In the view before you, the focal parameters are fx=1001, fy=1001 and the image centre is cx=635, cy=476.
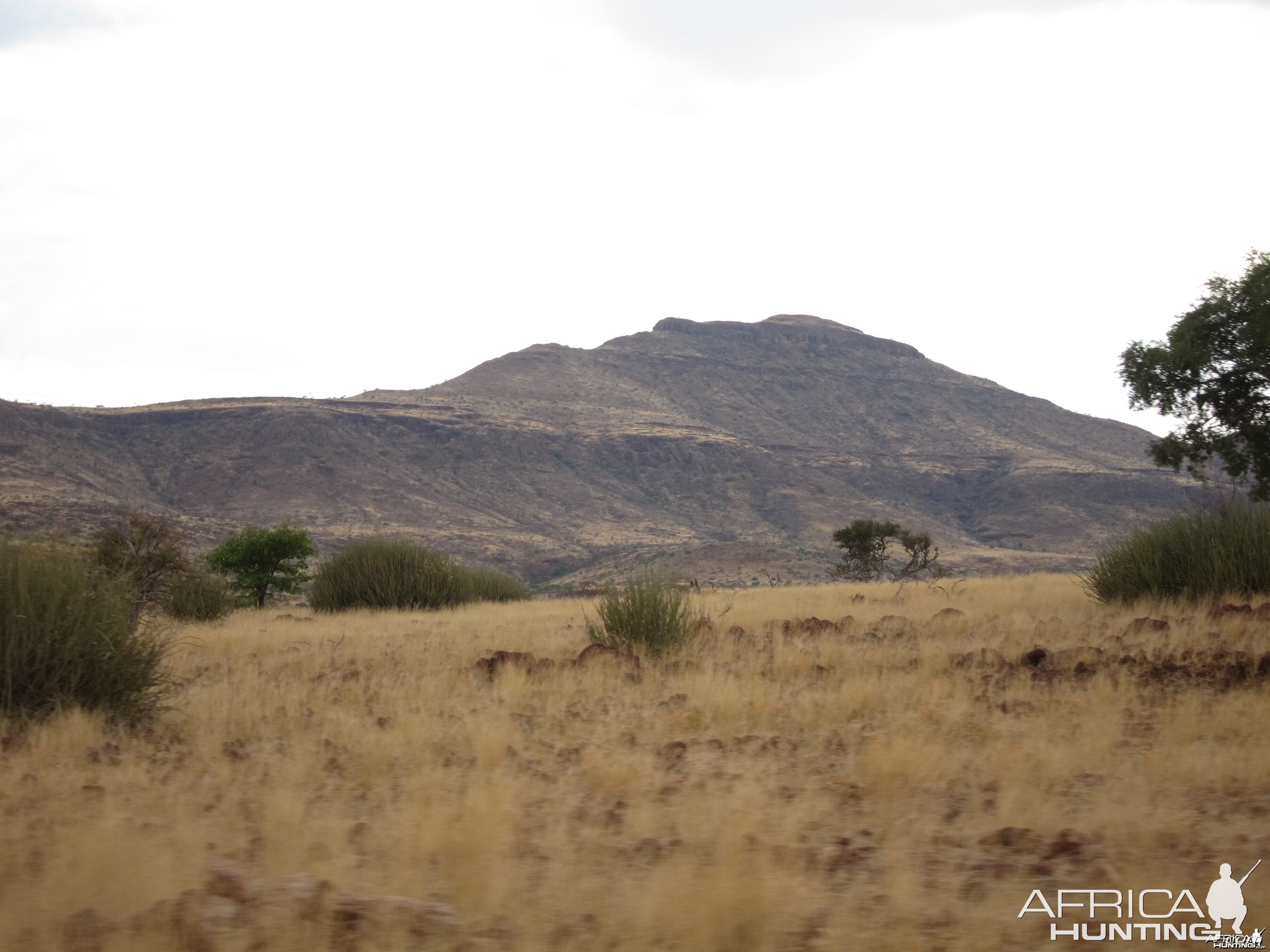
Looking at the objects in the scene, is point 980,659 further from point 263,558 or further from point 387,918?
point 263,558

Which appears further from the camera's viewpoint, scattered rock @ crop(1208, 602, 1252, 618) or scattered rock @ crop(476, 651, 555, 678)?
scattered rock @ crop(1208, 602, 1252, 618)

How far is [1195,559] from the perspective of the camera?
14.9 meters

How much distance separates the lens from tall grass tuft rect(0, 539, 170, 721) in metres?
8.13

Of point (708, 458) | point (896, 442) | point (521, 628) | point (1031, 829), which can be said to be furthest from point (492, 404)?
point (1031, 829)

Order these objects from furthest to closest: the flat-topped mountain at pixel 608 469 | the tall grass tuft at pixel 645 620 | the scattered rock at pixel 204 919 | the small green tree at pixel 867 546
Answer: the flat-topped mountain at pixel 608 469, the small green tree at pixel 867 546, the tall grass tuft at pixel 645 620, the scattered rock at pixel 204 919

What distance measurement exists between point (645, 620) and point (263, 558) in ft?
67.3

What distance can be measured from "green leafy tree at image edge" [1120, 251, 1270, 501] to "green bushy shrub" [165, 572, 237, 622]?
20274mm

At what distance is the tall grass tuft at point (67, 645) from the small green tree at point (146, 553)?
1490cm

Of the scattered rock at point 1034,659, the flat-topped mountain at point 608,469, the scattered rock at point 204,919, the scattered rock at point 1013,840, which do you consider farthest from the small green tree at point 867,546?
the scattered rock at point 204,919

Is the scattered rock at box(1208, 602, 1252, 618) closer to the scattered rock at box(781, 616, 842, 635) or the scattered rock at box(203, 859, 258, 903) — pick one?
the scattered rock at box(781, 616, 842, 635)

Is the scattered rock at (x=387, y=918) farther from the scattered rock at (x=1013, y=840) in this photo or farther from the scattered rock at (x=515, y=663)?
the scattered rock at (x=515, y=663)

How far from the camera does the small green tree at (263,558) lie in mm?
29922

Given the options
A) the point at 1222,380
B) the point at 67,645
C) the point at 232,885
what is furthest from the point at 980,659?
the point at 1222,380

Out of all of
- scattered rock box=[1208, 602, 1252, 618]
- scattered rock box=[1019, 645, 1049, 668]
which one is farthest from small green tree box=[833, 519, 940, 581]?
scattered rock box=[1019, 645, 1049, 668]
